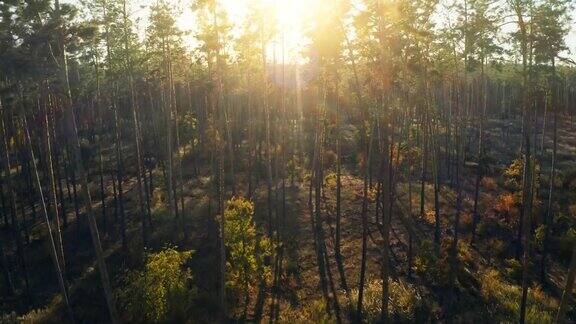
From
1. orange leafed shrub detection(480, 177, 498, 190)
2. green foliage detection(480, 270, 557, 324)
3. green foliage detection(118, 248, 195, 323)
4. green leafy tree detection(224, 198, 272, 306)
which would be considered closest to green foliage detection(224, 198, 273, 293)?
green leafy tree detection(224, 198, 272, 306)

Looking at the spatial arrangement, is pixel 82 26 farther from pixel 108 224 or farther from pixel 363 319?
pixel 108 224

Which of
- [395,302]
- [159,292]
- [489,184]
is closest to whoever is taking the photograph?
[159,292]

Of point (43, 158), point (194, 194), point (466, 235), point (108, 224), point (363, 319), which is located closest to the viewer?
point (363, 319)

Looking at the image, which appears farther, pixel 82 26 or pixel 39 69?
pixel 39 69

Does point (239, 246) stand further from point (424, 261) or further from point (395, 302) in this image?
point (424, 261)

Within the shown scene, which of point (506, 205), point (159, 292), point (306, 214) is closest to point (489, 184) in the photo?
point (506, 205)

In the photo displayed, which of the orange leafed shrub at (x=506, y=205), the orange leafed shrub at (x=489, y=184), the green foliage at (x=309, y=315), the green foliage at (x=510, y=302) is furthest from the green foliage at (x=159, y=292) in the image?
the orange leafed shrub at (x=489, y=184)

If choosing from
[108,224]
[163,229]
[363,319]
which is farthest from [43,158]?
[363,319]

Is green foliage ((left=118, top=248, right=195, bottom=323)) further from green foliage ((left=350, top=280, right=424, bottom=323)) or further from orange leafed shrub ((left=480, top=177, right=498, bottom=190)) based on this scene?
orange leafed shrub ((left=480, top=177, right=498, bottom=190))
